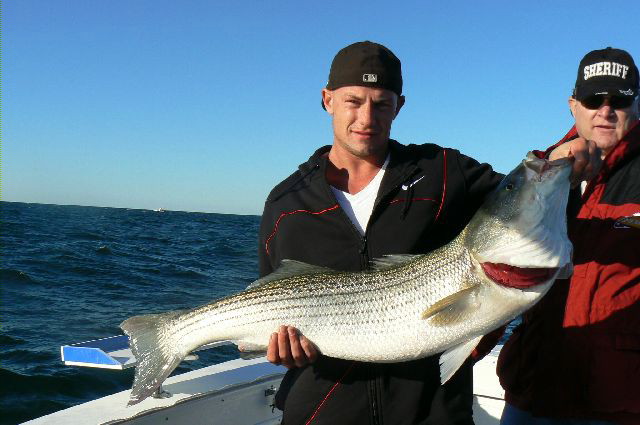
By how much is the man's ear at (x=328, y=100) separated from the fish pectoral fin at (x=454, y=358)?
73.6 inches

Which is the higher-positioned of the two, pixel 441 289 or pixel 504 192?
pixel 504 192

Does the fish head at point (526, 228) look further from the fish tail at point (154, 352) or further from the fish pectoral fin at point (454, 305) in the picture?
the fish tail at point (154, 352)

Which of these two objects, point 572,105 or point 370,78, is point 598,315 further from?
point 370,78

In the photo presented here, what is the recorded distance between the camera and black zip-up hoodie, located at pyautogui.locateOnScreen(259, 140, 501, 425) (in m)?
3.70

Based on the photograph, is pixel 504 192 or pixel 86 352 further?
pixel 86 352

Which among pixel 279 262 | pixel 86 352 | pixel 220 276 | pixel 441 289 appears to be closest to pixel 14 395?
pixel 86 352

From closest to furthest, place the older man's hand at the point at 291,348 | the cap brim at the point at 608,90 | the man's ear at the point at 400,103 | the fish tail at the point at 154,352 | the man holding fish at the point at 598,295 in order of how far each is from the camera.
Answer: the man holding fish at the point at 598,295, the cap brim at the point at 608,90, the older man's hand at the point at 291,348, the man's ear at the point at 400,103, the fish tail at the point at 154,352

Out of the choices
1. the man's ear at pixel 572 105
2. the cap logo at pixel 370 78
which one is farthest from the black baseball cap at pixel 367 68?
the man's ear at pixel 572 105

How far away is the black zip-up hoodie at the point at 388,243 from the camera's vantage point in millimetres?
3697

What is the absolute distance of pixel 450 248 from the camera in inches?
143

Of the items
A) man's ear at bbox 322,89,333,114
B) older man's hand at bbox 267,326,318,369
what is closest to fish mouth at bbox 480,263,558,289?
older man's hand at bbox 267,326,318,369

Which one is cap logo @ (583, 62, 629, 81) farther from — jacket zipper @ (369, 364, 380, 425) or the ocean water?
the ocean water

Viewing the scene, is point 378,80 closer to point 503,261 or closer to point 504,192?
point 504,192

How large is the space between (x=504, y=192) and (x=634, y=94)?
1037 mm
